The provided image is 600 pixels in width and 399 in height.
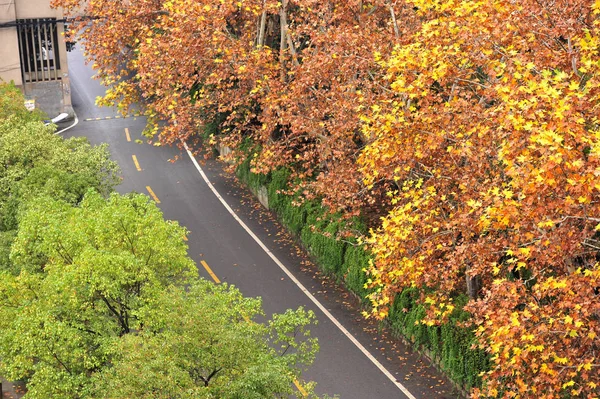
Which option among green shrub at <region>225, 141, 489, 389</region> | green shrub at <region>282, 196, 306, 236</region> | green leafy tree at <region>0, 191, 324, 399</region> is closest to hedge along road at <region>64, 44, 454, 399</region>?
green shrub at <region>225, 141, 489, 389</region>

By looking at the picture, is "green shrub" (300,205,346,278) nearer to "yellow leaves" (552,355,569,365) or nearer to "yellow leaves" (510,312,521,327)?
"yellow leaves" (510,312,521,327)

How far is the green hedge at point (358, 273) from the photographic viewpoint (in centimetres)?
2692

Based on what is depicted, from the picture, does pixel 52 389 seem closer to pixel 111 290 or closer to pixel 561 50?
pixel 111 290

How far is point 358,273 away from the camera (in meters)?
32.5

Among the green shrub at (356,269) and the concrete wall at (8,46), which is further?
the concrete wall at (8,46)

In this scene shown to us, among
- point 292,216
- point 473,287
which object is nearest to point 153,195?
point 292,216

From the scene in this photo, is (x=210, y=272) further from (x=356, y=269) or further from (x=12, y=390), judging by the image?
(x=12, y=390)

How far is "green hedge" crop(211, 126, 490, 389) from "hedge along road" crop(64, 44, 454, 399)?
2.26 ft

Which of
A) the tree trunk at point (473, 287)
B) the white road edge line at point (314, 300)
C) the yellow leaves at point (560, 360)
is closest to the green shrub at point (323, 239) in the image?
the white road edge line at point (314, 300)

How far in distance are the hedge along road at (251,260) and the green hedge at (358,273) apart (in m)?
0.69

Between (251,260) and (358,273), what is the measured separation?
5.54 metres

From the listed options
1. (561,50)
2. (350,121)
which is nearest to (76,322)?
(350,121)

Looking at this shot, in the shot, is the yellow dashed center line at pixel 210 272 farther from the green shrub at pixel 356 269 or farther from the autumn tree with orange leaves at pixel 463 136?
the green shrub at pixel 356 269

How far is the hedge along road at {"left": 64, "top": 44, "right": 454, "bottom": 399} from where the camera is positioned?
92.6 feet
